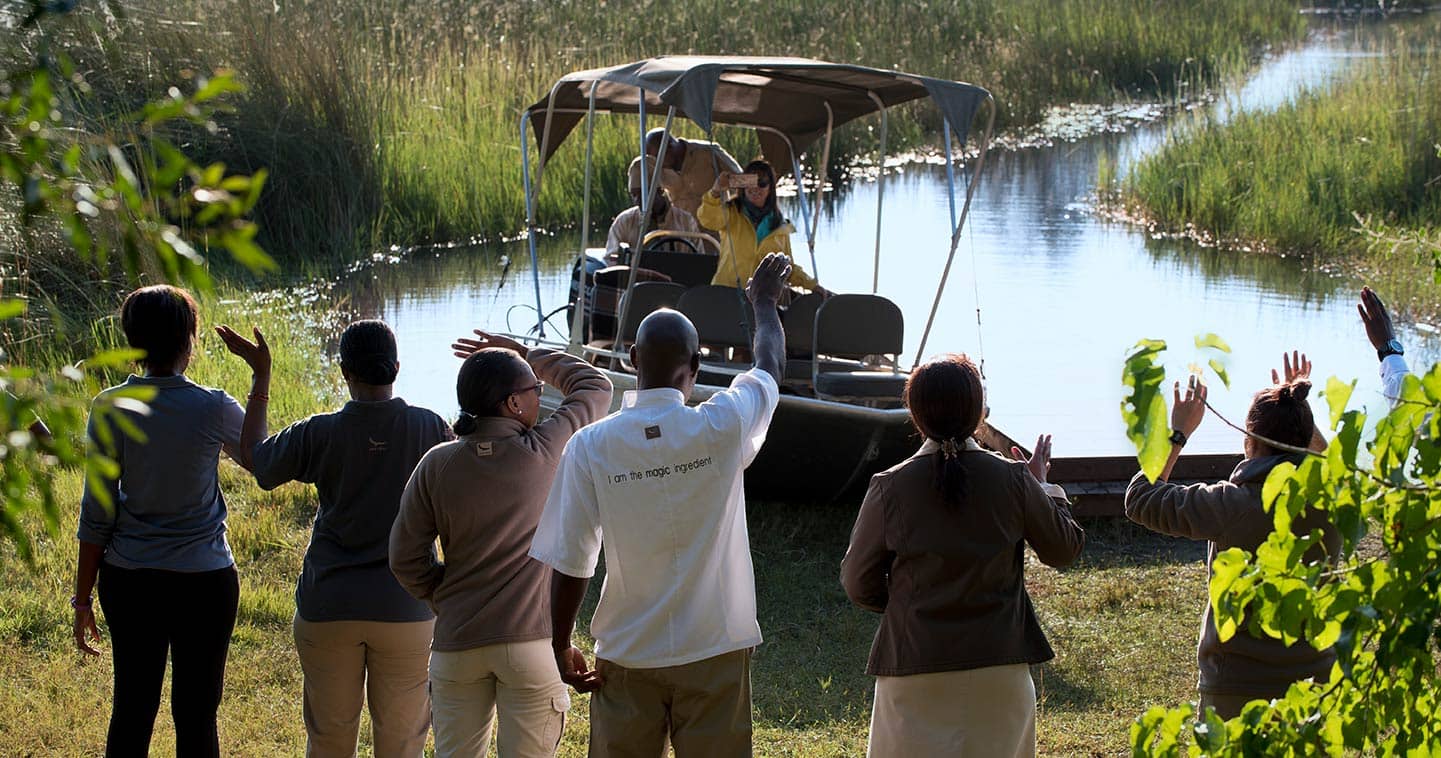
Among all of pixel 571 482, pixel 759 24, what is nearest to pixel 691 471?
pixel 571 482

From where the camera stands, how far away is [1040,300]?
608 inches

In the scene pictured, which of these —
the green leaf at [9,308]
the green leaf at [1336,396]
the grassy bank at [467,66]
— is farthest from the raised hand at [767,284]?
the grassy bank at [467,66]

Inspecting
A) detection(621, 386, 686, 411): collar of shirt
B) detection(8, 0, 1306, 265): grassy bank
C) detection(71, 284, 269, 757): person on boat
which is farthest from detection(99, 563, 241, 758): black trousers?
detection(8, 0, 1306, 265): grassy bank

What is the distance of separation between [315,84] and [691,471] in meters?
13.9

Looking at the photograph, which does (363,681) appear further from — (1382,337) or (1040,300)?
(1040,300)

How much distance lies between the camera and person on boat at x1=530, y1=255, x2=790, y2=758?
3523 mm

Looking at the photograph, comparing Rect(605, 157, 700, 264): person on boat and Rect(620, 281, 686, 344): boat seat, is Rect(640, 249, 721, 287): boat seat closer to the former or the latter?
Rect(605, 157, 700, 264): person on boat

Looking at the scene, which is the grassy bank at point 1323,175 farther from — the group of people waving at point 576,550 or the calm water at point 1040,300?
the group of people waving at point 576,550

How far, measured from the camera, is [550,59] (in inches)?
849

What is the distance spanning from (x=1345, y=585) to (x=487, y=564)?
7.28 feet

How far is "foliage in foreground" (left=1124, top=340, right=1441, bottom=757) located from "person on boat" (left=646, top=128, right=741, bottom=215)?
769 centimetres

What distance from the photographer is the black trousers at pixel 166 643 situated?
4.18 meters

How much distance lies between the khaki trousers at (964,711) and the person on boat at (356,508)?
131 centimetres

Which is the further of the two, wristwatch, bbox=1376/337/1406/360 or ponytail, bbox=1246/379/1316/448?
wristwatch, bbox=1376/337/1406/360
